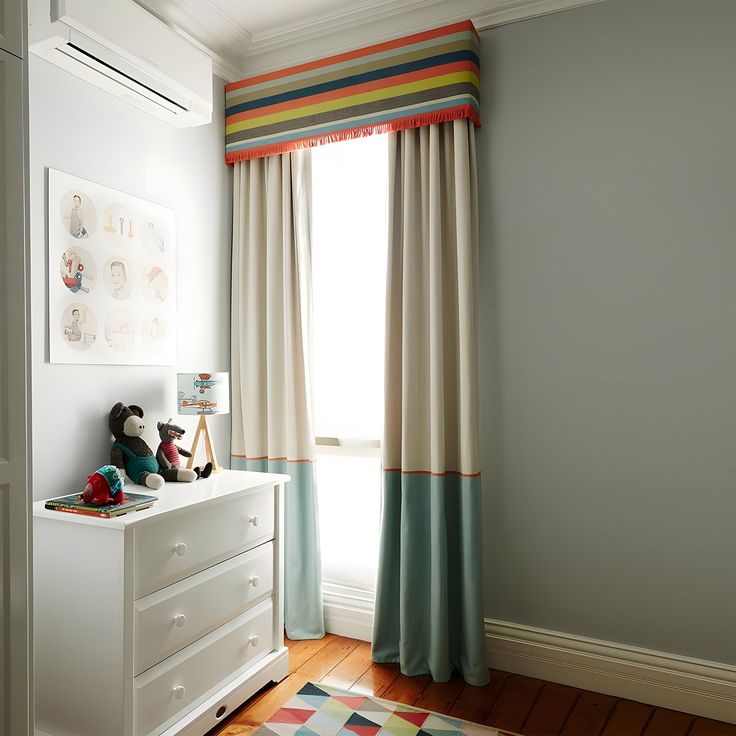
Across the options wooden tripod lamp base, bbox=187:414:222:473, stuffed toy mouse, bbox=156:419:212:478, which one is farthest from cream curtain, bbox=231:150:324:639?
stuffed toy mouse, bbox=156:419:212:478

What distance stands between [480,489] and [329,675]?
96cm

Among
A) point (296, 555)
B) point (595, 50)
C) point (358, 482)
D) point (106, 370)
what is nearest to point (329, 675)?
point (296, 555)

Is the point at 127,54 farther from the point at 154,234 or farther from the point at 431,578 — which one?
the point at 431,578

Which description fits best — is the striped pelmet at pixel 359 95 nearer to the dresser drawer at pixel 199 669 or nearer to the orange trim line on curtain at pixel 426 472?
the orange trim line on curtain at pixel 426 472

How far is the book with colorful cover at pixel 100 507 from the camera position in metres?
1.84

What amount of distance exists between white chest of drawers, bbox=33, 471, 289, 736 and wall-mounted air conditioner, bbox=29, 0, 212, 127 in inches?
59.2

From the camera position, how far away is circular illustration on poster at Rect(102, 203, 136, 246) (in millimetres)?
2348

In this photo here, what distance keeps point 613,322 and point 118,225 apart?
194 cm

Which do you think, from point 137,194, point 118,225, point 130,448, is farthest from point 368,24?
point 130,448

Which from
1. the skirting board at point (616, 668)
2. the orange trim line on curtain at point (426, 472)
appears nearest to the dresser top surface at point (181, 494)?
the orange trim line on curtain at point (426, 472)

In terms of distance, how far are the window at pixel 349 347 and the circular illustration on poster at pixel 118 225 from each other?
0.81 metres

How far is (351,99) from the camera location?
2.63 metres

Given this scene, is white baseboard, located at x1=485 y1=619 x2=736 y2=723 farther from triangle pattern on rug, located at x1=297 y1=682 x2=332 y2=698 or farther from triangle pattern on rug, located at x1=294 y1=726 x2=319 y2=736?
triangle pattern on rug, located at x1=294 y1=726 x2=319 y2=736

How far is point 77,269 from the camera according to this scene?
7.32 ft
